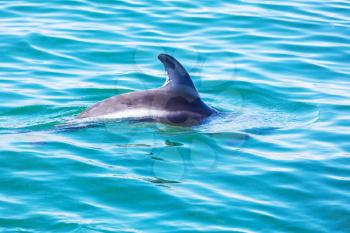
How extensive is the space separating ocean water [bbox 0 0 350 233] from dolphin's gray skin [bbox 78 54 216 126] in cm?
16

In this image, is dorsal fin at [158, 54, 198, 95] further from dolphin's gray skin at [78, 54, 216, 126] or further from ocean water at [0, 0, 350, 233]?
ocean water at [0, 0, 350, 233]

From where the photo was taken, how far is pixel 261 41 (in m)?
18.4

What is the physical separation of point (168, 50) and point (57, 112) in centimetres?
451

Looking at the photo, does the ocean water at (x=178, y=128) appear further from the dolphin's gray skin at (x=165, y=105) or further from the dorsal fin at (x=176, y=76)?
the dorsal fin at (x=176, y=76)

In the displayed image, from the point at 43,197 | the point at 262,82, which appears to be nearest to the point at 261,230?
the point at 43,197

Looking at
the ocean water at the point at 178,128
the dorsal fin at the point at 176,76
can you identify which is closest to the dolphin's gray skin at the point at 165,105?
the dorsal fin at the point at 176,76

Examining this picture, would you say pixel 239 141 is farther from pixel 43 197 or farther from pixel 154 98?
pixel 43 197

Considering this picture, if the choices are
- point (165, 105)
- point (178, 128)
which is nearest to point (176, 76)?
point (165, 105)

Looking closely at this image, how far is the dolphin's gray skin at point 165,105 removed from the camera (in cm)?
1255

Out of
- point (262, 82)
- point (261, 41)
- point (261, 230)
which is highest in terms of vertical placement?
point (261, 41)

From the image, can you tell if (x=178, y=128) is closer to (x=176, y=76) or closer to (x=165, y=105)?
(x=165, y=105)

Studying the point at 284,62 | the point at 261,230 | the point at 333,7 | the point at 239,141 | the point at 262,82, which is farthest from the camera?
the point at 333,7

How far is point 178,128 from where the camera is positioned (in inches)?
492

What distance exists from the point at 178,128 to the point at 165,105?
0.41m
